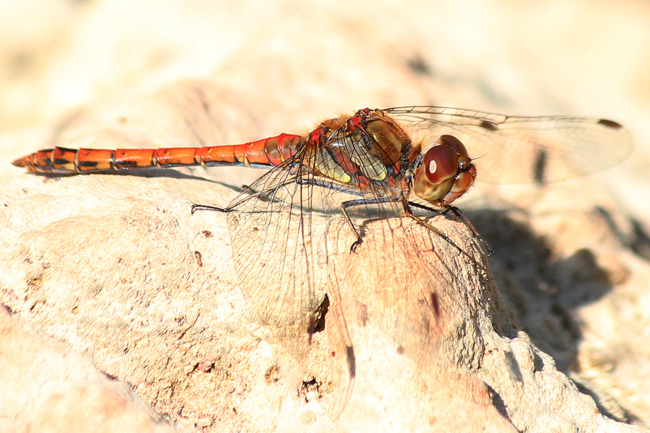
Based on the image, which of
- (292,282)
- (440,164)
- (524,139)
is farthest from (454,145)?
(292,282)

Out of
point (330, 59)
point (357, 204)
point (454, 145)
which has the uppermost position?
point (330, 59)

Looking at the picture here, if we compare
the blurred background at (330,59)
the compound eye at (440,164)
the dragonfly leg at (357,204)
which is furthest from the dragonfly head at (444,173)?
the blurred background at (330,59)

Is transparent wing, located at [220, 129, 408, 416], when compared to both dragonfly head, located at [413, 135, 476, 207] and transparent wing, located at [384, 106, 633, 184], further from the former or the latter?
transparent wing, located at [384, 106, 633, 184]

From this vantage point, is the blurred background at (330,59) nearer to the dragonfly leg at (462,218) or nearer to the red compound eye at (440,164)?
the dragonfly leg at (462,218)

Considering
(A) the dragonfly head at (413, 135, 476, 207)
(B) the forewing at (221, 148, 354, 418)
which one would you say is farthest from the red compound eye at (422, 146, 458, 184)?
(B) the forewing at (221, 148, 354, 418)

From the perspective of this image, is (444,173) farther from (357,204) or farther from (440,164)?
(357,204)
